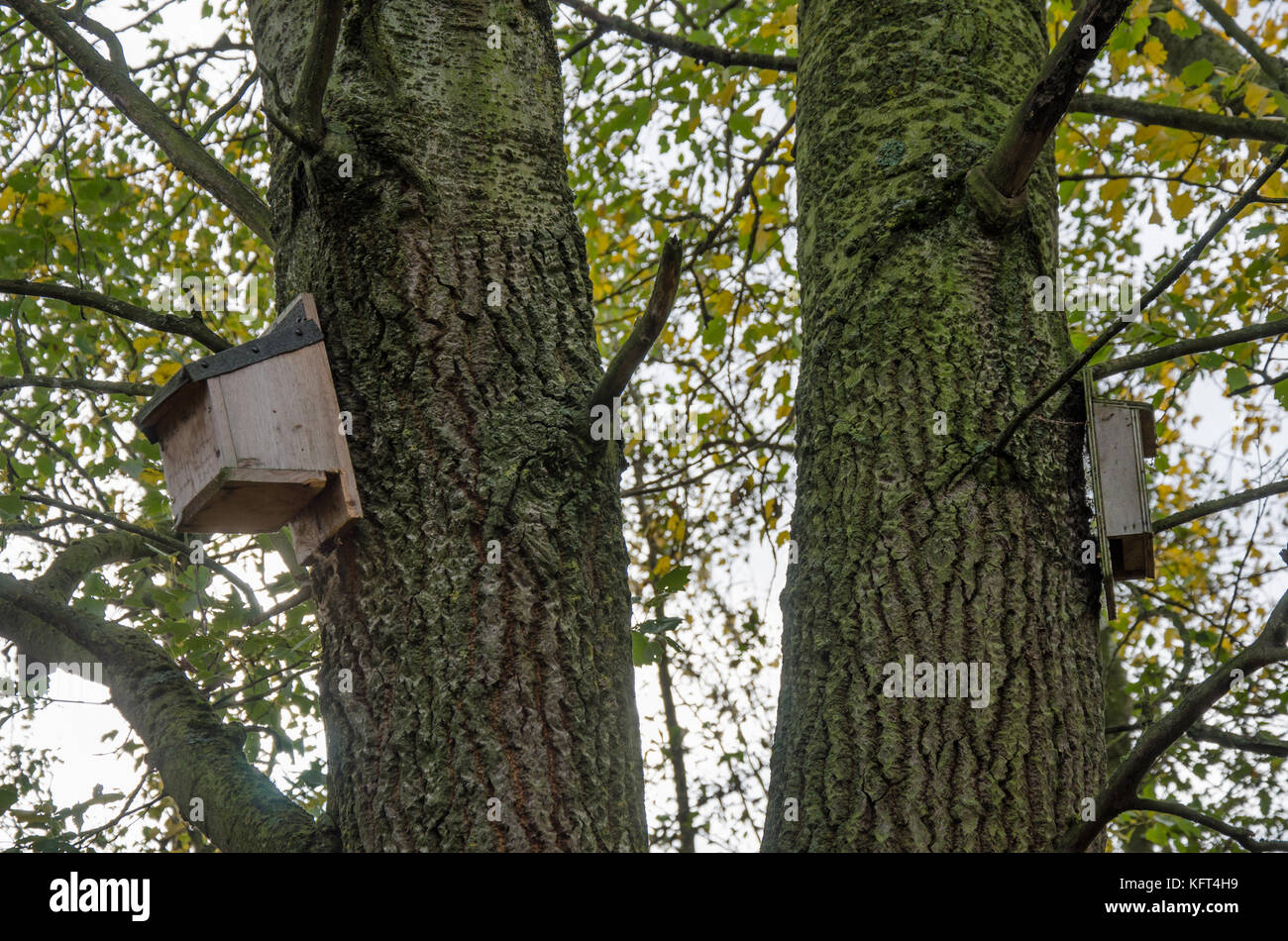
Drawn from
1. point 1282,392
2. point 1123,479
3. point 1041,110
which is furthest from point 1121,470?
point 1282,392

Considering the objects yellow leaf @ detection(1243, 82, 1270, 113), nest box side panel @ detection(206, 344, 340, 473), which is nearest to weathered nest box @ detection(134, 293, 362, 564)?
nest box side panel @ detection(206, 344, 340, 473)

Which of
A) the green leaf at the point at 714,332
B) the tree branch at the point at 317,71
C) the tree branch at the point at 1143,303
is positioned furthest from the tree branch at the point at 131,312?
the green leaf at the point at 714,332

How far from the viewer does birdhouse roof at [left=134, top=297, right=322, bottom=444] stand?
196cm

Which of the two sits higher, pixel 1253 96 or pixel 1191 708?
pixel 1253 96

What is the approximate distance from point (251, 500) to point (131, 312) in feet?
1.83

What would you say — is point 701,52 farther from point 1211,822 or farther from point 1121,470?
point 1211,822

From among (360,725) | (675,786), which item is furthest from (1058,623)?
(675,786)

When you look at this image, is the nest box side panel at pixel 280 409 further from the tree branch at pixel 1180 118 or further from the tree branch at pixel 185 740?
the tree branch at pixel 1180 118

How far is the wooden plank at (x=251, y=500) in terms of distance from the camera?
1878 mm

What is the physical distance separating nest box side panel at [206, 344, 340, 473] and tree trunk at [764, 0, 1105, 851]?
101 cm

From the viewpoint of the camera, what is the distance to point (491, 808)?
64.3 inches

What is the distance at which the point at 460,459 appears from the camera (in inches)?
72.9

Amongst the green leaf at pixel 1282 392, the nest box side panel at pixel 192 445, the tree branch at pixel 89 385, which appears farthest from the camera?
the green leaf at pixel 1282 392

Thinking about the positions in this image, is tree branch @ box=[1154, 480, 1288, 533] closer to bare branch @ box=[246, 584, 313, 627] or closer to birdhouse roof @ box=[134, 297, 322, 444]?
birdhouse roof @ box=[134, 297, 322, 444]
